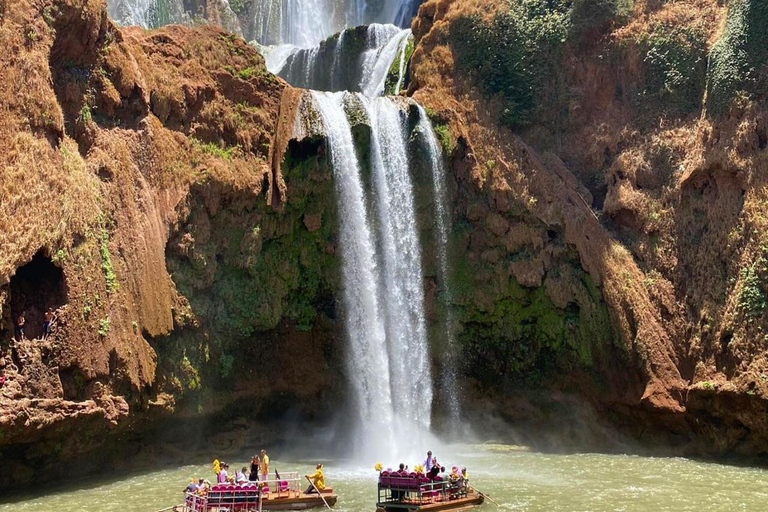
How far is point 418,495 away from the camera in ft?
60.6

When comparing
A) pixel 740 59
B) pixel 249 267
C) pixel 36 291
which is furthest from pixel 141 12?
pixel 740 59

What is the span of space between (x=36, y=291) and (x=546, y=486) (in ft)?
48.4

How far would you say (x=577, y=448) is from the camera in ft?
92.5

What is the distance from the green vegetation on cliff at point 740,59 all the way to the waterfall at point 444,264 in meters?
10.9

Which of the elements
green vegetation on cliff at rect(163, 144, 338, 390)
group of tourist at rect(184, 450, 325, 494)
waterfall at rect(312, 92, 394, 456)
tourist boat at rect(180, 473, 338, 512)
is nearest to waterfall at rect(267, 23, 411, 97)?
waterfall at rect(312, 92, 394, 456)

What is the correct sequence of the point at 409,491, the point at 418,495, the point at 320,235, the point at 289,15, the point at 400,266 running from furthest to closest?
the point at 289,15, the point at 400,266, the point at 320,235, the point at 418,495, the point at 409,491

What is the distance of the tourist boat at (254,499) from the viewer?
56.7ft

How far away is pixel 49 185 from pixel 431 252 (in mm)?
14911

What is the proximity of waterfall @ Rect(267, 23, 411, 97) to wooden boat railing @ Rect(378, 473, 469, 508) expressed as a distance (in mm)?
23309

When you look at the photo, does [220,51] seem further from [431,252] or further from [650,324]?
[650,324]

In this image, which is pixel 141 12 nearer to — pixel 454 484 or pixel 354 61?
pixel 354 61

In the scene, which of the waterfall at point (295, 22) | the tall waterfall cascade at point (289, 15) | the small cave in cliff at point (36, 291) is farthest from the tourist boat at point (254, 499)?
the waterfall at point (295, 22)

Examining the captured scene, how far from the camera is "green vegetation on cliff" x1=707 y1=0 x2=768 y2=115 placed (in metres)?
29.3

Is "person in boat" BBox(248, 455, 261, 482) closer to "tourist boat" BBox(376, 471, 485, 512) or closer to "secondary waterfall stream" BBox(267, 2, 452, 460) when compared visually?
"tourist boat" BBox(376, 471, 485, 512)
